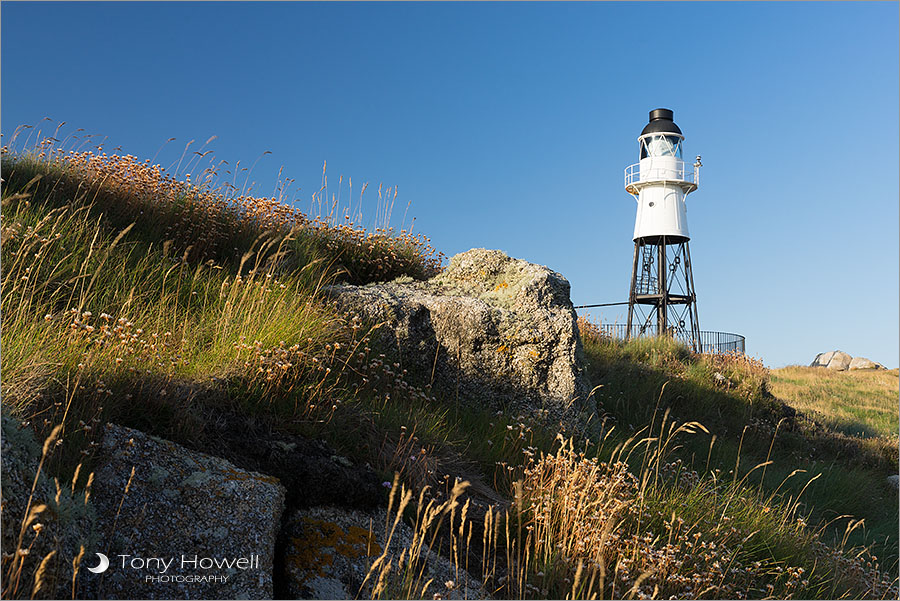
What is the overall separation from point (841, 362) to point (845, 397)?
15817mm

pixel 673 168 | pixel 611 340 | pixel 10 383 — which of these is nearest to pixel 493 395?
pixel 10 383

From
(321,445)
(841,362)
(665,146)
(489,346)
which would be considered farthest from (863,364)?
(321,445)

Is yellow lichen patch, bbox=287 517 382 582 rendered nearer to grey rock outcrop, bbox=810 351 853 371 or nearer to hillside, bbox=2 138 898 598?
hillside, bbox=2 138 898 598

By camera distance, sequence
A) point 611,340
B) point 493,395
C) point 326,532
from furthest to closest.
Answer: point 611,340, point 493,395, point 326,532

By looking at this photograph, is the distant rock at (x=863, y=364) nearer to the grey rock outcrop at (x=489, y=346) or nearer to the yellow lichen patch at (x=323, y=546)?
the grey rock outcrop at (x=489, y=346)

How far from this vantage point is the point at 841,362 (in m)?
33.8

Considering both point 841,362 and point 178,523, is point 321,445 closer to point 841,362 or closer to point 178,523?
point 178,523

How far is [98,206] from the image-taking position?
7.52 metres

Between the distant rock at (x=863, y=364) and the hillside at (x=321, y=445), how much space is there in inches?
1082

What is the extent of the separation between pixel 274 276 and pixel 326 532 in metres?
3.79

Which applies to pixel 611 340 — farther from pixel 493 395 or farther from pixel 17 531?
pixel 17 531

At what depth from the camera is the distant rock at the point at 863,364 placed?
103 ft

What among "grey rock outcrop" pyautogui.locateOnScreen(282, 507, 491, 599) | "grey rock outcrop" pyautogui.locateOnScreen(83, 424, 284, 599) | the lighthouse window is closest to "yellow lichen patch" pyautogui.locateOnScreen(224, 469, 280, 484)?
"grey rock outcrop" pyautogui.locateOnScreen(83, 424, 284, 599)

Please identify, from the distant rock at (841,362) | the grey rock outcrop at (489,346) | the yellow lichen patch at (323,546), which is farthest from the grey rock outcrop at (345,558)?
the distant rock at (841,362)
